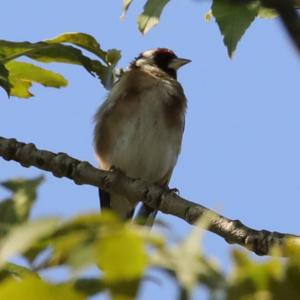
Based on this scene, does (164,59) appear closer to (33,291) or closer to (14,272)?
(14,272)

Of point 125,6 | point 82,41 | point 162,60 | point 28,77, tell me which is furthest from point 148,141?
point 125,6

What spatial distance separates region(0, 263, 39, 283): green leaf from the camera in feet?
4.89

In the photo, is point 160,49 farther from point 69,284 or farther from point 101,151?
point 69,284

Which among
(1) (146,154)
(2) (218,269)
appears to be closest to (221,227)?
(2) (218,269)

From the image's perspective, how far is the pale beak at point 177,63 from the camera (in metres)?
7.05

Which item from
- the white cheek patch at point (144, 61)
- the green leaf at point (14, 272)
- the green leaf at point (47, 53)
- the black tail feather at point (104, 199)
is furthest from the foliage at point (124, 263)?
the white cheek patch at point (144, 61)

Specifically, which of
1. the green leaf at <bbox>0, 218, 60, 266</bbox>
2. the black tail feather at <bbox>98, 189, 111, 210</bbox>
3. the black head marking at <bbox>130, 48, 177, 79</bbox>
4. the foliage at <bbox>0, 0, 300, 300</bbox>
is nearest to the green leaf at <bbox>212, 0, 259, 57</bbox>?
the foliage at <bbox>0, 0, 300, 300</bbox>

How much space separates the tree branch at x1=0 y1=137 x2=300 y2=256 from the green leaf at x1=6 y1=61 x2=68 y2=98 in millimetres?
274

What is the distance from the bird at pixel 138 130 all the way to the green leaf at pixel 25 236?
4717 mm

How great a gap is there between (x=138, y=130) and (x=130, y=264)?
16.0 ft

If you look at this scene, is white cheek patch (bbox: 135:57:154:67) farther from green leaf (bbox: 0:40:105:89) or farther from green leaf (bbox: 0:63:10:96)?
green leaf (bbox: 0:63:10:96)

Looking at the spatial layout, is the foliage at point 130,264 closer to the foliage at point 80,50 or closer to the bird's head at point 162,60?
the foliage at point 80,50

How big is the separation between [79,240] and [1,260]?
127 millimetres

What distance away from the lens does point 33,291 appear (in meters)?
0.92
